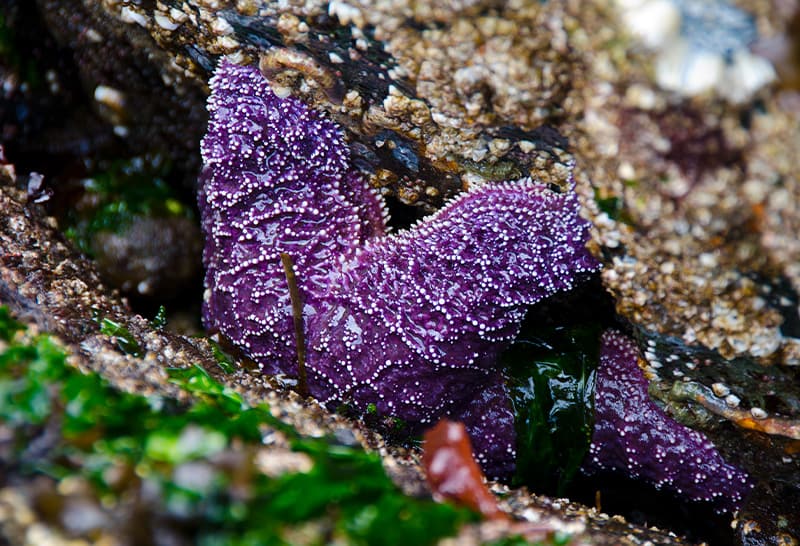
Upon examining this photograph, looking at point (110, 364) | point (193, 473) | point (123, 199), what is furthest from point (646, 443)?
point (123, 199)

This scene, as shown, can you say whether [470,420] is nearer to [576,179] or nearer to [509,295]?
[509,295]

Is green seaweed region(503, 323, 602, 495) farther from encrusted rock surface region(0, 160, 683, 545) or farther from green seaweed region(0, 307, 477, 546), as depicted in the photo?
green seaweed region(0, 307, 477, 546)

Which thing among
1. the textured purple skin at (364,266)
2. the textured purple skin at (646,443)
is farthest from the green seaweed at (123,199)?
the textured purple skin at (646,443)

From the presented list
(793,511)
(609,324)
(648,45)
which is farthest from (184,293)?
(793,511)

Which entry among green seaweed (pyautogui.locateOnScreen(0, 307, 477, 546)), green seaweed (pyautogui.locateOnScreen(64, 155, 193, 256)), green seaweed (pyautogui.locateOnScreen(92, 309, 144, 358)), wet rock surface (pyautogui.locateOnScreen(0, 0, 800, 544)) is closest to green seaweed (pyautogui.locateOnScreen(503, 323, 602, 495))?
wet rock surface (pyautogui.locateOnScreen(0, 0, 800, 544))

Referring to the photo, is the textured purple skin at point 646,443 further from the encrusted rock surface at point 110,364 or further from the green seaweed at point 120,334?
the green seaweed at point 120,334
